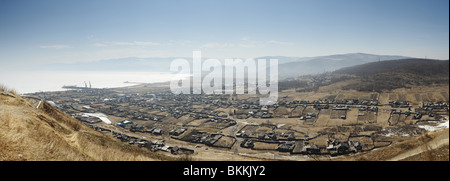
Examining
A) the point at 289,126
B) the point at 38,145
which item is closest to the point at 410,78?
the point at 289,126

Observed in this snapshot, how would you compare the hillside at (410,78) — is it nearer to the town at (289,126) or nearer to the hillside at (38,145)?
the town at (289,126)

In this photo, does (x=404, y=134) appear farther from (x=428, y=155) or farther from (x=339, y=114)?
(x=428, y=155)

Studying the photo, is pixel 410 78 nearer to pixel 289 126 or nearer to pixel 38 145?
pixel 289 126

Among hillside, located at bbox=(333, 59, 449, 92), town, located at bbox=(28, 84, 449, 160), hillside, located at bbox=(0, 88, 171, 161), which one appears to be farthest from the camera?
hillside, located at bbox=(333, 59, 449, 92)

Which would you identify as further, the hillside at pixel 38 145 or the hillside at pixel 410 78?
the hillside at pixel 410 78

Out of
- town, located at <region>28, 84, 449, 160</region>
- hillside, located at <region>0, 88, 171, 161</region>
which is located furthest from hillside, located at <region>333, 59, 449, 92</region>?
hillside, located at <region>0, 88, 171, 161</region>

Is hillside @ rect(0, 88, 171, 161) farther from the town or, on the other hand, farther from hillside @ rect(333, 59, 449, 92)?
hillside @ rect(333, 59, 449, 92)

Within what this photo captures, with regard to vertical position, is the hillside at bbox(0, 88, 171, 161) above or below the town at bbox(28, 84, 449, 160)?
above

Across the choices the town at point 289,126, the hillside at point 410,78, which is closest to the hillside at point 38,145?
the town at point 289,126

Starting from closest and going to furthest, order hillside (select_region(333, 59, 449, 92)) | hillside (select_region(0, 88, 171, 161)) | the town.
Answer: hillside (select_region(0, 88, 171, 161)) < the town < hillside (select_region(333, 59, 449, 92))

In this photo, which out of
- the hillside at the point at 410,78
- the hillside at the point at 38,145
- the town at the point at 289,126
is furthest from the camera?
the hillside at the point at 410,78
